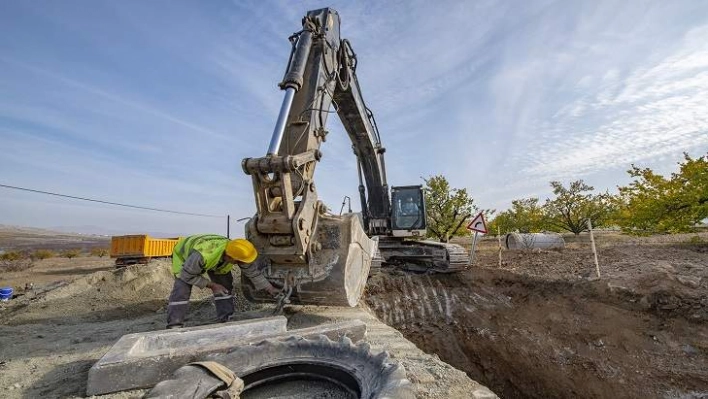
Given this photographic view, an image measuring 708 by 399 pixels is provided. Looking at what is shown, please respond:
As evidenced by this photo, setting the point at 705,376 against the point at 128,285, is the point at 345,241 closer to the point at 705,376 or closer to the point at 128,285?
the point at 705,376

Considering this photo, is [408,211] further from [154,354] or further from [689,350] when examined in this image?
[154,354]

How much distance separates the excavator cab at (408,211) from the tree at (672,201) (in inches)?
278

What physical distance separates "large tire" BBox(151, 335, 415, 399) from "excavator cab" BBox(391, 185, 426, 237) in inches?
291

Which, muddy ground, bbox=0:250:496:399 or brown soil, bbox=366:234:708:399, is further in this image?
brown soil, bbox=366:234:708:399

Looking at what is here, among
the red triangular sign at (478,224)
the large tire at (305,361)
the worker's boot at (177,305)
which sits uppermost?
the red triangular sign at (478,224)

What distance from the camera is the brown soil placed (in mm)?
5277

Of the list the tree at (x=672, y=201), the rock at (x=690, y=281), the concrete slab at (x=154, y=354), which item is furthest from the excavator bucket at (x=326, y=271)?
the tree at (x=672, y=201)

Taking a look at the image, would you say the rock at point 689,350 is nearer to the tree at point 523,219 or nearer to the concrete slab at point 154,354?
the concrete slab at point 154,354

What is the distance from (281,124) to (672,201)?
40.4 ft

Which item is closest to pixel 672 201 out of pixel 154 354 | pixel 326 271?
pixel 326 271

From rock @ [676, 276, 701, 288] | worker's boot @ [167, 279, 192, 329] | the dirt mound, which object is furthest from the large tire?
rock @ [676, 276, 701, 288]

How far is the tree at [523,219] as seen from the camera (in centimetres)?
2648

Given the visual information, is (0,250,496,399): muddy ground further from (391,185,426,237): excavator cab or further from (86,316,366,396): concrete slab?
(391,185,426,237): excavator cab

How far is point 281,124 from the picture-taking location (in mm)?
4672
